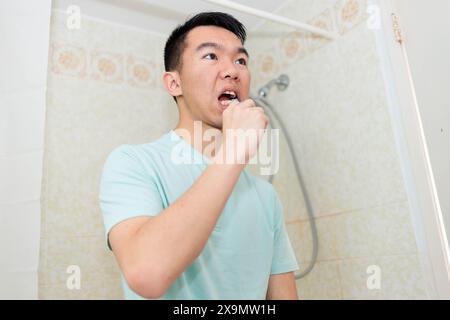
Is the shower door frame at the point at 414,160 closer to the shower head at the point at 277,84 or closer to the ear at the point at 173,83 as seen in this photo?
the shower head at the point at 277,84

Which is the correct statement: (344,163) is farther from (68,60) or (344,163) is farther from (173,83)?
(68,60)

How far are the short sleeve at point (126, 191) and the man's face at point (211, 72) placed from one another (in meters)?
0.24

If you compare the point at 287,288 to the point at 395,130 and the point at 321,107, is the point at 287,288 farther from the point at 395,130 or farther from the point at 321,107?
the point at 321,107

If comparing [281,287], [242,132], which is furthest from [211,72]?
[281,287]

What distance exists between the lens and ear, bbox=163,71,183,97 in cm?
104

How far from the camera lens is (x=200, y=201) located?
612mm

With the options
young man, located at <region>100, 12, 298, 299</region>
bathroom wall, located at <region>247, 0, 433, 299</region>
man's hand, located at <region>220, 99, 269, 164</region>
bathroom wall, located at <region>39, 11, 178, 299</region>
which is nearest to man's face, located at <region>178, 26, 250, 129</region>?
young man, located at <region>100, 12, 298, 299</region>

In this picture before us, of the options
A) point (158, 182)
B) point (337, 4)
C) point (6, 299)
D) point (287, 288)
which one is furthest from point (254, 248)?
point (337, 4)

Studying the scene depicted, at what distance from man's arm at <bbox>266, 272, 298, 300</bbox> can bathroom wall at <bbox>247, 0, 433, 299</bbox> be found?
278 millimetres

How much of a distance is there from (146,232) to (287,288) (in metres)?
0.50

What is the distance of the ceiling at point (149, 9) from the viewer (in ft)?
4.66

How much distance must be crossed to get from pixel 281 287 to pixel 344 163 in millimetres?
457

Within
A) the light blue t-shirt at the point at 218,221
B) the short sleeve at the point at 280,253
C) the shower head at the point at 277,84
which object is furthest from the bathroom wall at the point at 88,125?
the short sleeve at the point at 280,253

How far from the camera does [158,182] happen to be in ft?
2.68
